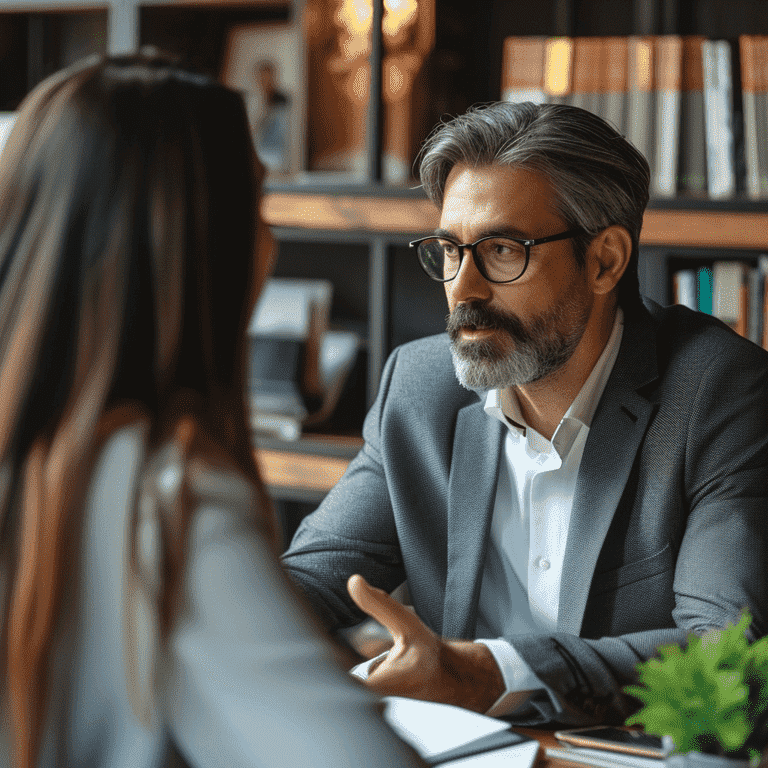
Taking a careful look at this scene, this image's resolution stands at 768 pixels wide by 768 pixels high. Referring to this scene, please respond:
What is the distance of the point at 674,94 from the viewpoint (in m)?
2.16

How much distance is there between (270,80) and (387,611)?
203 centimetres

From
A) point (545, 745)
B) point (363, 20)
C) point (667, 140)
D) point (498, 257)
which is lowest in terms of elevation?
point (545, 745)

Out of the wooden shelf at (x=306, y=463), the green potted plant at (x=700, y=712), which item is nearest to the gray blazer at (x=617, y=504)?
the green potted plant at (x=700, y=712)

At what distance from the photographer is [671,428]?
55.4 inches

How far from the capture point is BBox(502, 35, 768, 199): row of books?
2125 millimetres

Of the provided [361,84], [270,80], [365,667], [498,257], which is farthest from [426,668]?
[270,80]

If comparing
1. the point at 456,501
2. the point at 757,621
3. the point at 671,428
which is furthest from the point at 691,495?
the point at 456,501

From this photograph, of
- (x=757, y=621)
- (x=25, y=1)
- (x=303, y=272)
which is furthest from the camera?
(x=303, y=272)

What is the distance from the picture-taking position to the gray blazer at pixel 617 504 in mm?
1283

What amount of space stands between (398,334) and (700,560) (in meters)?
1.59

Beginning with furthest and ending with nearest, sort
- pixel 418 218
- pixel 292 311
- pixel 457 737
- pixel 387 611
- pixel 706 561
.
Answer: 1. pixel 292 311
2. pixel 418 218
3. pixel 706 561
4. pixel 387 611
5. pixel 457 737

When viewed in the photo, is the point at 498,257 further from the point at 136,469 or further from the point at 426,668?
the point at 136,469

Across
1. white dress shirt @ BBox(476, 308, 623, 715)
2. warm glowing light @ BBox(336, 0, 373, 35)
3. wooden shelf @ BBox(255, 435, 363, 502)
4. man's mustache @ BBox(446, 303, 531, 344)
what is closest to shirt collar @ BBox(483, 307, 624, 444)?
white dress shirt @ BBox(476, 308, 623, 715)

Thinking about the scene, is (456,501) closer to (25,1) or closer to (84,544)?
(84,544)
